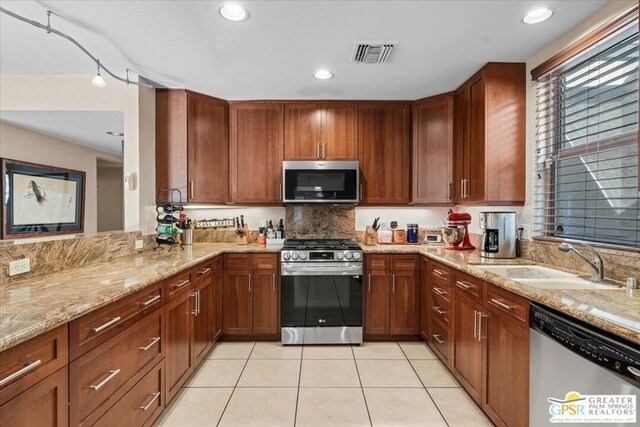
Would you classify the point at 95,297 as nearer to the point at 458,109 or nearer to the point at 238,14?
the point at 238,14

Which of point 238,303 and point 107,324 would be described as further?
point 238,303

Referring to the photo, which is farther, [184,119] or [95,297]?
[184,119]

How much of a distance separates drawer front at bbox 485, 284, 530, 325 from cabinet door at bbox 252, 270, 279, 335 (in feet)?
6.08

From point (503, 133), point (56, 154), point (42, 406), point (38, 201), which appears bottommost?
point (42, 406)

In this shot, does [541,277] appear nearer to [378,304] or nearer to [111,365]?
[378,304]

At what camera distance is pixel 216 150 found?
10.4 feet

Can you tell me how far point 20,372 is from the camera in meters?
0.94

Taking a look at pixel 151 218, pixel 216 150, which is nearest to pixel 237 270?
pixel 151 218

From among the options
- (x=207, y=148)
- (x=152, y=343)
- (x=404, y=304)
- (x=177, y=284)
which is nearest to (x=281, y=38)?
(x=207, y=148)

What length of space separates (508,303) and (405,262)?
1.36 m

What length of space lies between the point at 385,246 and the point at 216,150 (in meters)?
2.02

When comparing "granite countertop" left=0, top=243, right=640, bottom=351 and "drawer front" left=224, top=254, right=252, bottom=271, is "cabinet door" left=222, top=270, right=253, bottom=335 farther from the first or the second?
"granite countertop" left=0, top=243, right=640, bottom=351

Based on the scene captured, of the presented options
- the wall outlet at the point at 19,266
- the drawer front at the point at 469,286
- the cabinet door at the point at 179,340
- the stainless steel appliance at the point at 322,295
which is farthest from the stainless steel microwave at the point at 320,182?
the wall outlet at the point at 19,266

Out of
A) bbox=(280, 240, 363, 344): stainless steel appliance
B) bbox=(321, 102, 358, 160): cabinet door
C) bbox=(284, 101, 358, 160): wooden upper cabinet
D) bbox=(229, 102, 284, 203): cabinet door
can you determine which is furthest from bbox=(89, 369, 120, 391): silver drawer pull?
bbox=(321, 102, 358, 160): cabinet door
